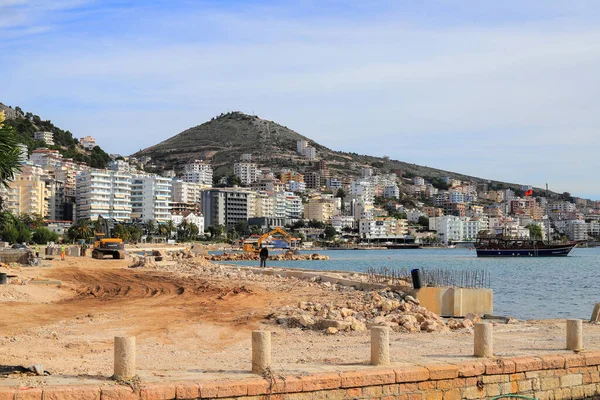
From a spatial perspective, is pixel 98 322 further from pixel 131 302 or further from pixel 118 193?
pixel 118 193

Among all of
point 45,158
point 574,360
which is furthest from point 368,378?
point 45,158

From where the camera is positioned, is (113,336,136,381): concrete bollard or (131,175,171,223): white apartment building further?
(131,175,171,223): white apartment building

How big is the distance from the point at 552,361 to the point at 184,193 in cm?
16820

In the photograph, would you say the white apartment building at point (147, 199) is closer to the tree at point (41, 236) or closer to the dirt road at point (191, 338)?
the tree at point (41, 236)

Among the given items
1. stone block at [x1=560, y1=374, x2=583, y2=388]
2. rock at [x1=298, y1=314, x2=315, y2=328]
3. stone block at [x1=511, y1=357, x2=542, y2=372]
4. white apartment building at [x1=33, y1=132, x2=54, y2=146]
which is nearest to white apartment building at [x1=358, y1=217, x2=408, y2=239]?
white apartment building at [x1=33, y1=132, x2=54, y2=146]

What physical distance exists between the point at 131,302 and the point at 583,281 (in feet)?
120

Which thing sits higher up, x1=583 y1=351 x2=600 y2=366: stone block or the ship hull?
x1=583 y1=351 x2=600 y2=366: stone block

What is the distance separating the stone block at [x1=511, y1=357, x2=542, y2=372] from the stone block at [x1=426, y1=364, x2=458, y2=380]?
104 centimetres

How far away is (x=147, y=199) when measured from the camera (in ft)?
488

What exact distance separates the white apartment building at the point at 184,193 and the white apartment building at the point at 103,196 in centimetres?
2799

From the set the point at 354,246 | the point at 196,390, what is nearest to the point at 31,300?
the point at 196,390

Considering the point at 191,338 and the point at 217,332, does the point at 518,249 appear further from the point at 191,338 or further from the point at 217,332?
the point at 191,338

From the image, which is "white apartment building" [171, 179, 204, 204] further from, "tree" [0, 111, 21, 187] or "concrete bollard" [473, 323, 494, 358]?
"concrete bollard" [473, 323, 494, 358]

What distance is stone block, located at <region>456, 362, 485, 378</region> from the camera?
1019 centimetres
